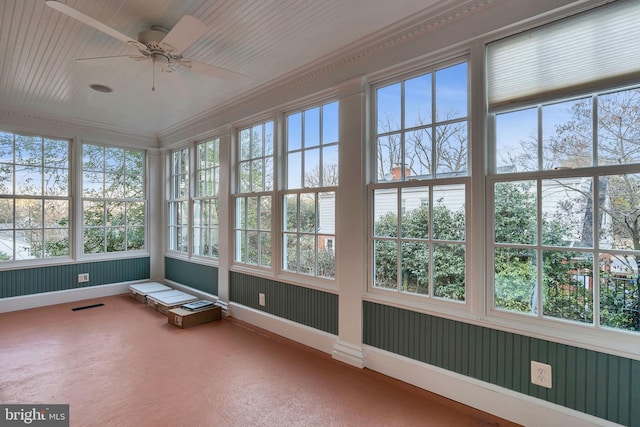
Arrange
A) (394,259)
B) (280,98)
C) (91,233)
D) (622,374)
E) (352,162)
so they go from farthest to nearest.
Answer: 1. (91,233)
2. (280,98)
3. (352,162)
4. (394,259)
5. (622,374)

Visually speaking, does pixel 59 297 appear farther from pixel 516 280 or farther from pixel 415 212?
pixel 516 280

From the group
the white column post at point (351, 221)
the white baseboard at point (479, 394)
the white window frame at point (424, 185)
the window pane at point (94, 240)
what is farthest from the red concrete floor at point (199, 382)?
the window pane at point (94, 240)

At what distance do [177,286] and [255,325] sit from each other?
207 cm

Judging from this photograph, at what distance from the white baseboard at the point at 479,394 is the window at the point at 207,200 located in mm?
2849

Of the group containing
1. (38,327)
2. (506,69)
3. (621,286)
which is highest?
(506,69)

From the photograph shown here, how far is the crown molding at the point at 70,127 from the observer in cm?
422

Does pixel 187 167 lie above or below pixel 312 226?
above

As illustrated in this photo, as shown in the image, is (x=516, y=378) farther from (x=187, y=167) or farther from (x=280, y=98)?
(x=187, y=167)

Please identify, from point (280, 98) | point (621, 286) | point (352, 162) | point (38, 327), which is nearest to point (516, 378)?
point (621, 286)

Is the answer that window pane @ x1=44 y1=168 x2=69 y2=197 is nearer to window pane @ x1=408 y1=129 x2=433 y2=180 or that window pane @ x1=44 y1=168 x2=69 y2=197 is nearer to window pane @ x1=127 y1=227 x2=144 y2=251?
Answer: window pane @ x1=127 y1=227 x2=144 y2=251

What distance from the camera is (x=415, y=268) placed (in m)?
2.42

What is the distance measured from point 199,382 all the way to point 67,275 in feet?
12.0

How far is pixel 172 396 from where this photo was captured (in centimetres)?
223

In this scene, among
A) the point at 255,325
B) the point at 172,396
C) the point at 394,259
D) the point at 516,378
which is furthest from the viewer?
the point at 255,325
